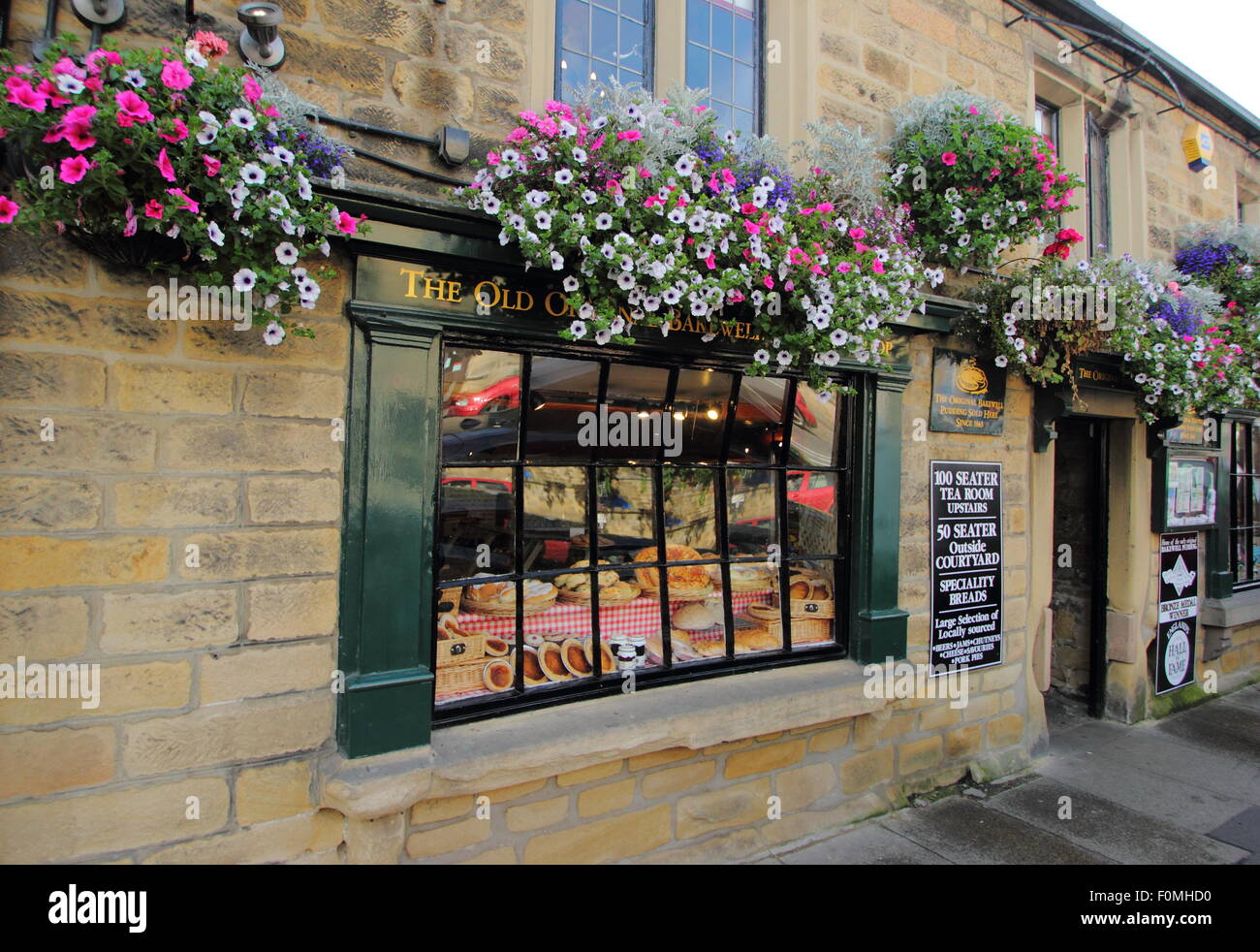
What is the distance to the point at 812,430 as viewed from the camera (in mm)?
4289

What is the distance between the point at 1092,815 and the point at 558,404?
169 inches

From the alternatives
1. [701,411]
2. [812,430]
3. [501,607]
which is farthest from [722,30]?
[501,607]

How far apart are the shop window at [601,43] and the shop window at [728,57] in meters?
0.33

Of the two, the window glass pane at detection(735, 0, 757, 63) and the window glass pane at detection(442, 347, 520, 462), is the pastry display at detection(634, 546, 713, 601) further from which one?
the window glass pane at detection(735, 0, 757, 63)

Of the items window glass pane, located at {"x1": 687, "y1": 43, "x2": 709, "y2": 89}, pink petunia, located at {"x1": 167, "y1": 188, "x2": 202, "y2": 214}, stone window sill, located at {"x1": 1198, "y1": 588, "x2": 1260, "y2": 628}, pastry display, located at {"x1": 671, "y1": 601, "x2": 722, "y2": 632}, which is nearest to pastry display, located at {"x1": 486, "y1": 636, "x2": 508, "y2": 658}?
pastry display, located at {"x1": 671, "y1": 601, "x2": 722, "y2": 632}

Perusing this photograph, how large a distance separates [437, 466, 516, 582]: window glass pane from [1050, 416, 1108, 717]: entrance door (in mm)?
5506

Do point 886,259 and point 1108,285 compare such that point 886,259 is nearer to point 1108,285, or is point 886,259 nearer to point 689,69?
point 689,69

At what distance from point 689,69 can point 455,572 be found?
3.21 meters

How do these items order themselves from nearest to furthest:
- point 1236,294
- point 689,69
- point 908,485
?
point 689,69, point 908,485, point 1236,294

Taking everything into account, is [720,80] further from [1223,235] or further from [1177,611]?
[1177,611]

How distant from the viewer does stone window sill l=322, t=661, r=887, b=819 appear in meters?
2.79

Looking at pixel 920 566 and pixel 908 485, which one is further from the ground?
pixel 908 485

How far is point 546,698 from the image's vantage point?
3.42m
